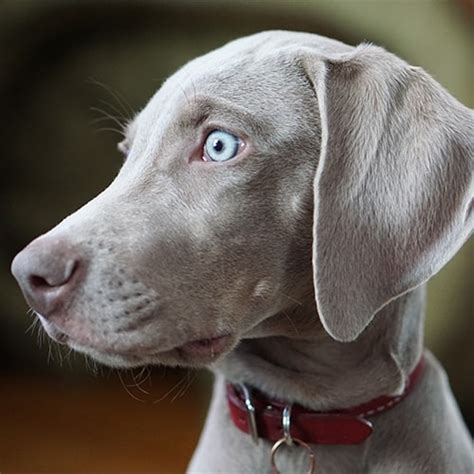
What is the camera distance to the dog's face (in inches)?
45.9

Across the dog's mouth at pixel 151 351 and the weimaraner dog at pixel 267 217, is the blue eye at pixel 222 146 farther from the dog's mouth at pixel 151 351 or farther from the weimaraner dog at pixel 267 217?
the dog's mouth at pixel 151 351

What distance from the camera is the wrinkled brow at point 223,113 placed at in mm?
1247

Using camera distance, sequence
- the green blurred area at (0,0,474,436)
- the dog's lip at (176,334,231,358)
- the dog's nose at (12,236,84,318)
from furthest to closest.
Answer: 1. the green blurred area at (0,0,474,436)
2. the dog's lip at (176,334,231,358)
3. the dog's nose at (12,236,84,318)

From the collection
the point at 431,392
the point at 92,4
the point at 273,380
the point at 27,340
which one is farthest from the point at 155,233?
the point at 27,340

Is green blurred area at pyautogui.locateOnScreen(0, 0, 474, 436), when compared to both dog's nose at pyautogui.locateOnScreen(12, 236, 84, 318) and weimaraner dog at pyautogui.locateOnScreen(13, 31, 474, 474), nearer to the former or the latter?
weimaraner dog at pyautogui.locateOnScreen(13, 31, 474, 474)

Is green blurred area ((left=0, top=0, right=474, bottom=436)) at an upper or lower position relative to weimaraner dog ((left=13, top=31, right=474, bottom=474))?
lower

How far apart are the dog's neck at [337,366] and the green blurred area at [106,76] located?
3.36ft

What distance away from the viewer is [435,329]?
7.97 ft

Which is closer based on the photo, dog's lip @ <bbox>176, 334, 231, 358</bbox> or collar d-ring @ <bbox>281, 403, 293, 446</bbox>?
dog's lip @ <bbox>176, 334, 231, 358</bbox>

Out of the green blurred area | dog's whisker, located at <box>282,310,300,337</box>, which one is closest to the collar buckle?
dog's whisker, located at <box>282,310,300,337</box>

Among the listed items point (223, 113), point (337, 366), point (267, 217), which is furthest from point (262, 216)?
point (337, 366)


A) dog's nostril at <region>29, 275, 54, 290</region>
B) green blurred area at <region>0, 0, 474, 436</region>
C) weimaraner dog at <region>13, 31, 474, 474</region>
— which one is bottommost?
green blurred area at <region>0, 0, 474, 436</region>

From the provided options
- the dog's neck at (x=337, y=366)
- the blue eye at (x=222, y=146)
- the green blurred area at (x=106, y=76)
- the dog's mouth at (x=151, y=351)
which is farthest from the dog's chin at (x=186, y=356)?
the green blurred area at (x=106, y=76)

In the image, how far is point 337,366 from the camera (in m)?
1.38
